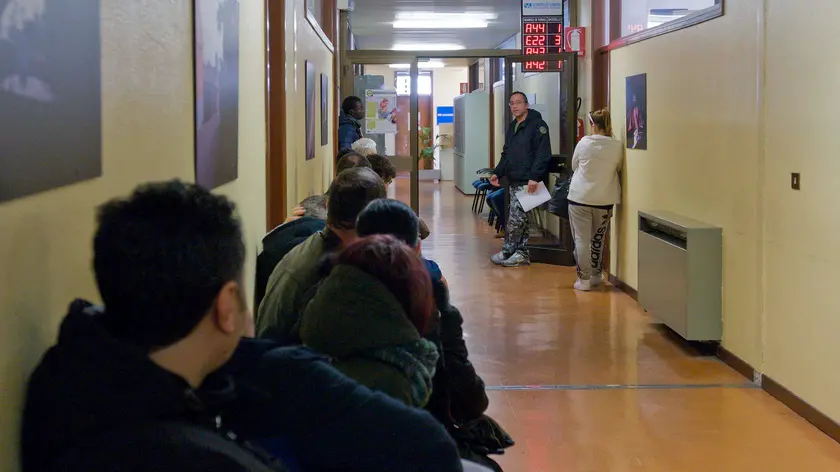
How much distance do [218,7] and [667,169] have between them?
4.37 meters

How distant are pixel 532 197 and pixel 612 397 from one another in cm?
455

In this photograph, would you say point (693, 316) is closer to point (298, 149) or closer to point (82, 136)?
point (298, 149)

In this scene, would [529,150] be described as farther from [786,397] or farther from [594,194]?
[786,397]

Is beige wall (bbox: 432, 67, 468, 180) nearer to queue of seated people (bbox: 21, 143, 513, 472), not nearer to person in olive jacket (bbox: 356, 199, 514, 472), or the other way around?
person in olive jacket (bbox: 356, 199, 514, 472)

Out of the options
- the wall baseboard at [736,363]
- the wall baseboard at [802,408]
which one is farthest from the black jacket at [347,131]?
the wall baseboard at [802,408]

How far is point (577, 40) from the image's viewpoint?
9188mm

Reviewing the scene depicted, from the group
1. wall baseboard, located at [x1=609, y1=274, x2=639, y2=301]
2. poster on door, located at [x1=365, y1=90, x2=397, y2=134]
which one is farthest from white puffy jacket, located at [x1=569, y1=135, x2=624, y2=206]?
poster on door, located at [x1=365, y1=90, x2=397, y2=134]

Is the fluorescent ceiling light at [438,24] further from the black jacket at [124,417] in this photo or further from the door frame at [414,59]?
the black jacket at [124,417]

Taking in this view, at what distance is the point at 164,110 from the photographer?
227cm

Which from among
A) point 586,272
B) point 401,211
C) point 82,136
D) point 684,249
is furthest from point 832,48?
point 586,272

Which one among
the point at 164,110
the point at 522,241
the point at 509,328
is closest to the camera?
the point at 164,110

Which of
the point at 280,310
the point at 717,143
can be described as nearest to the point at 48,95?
the point at 280,310

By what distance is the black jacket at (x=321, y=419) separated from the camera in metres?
1.23

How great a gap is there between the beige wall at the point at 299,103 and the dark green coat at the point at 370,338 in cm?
346
